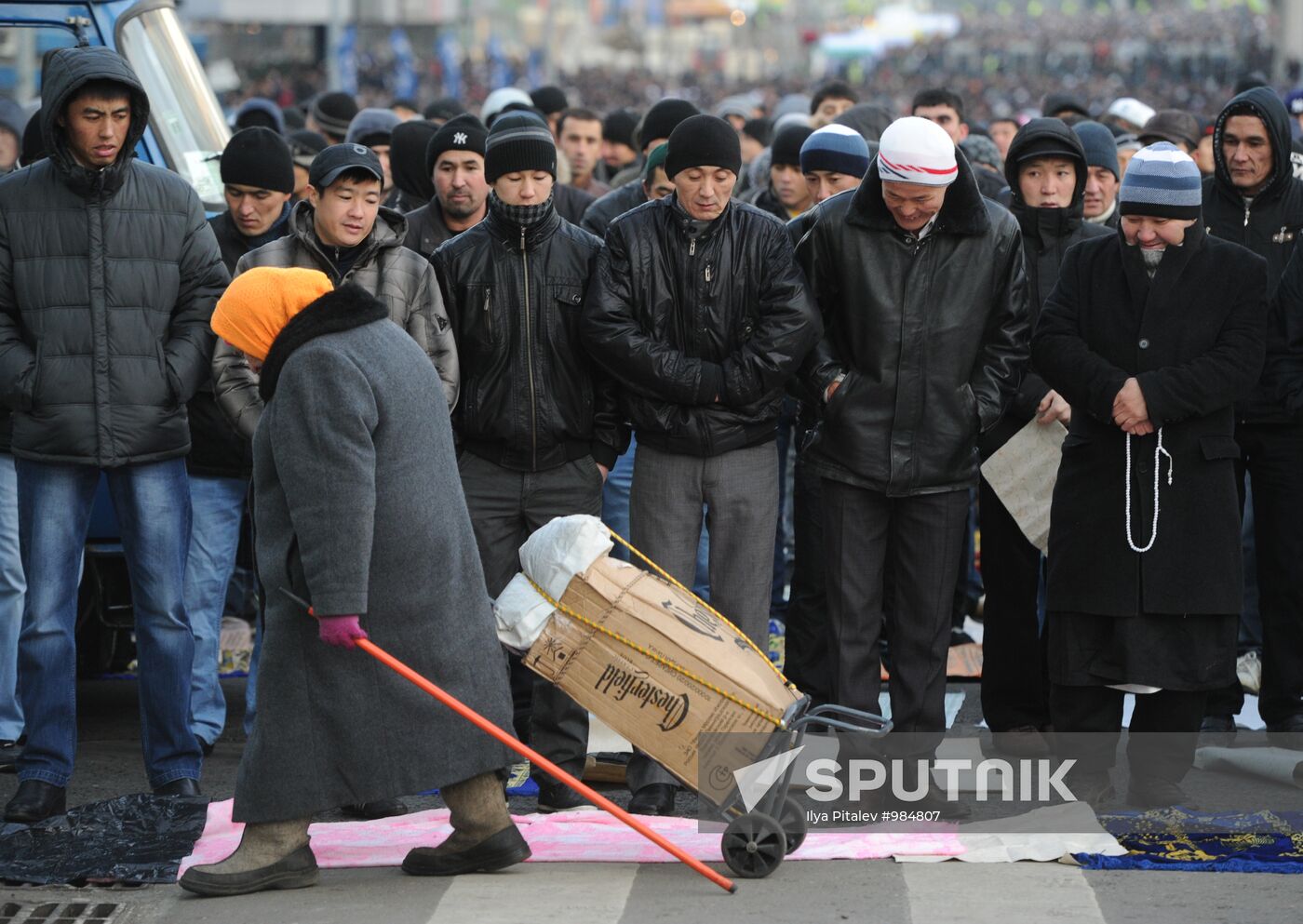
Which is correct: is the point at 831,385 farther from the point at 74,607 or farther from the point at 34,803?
the point at 34,803

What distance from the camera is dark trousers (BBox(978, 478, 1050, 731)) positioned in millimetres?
7512

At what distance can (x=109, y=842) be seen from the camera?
6281mm

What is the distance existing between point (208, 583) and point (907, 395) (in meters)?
2.66

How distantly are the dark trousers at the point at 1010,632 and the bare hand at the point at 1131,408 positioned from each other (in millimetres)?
944

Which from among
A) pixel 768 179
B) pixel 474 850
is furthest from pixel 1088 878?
pixel 768 179

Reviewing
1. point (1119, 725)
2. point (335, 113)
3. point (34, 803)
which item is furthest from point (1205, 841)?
point (335, 113)

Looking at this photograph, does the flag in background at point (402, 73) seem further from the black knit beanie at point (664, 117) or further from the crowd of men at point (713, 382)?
the crowd of men at point (713, 382)

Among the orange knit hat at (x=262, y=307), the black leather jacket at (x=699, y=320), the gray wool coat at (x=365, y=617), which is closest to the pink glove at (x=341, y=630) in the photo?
the gray wool coat at (x=365, y=617)

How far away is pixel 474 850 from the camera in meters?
5.86

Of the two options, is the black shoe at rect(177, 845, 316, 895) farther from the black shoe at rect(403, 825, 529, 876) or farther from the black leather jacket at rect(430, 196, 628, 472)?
the black leather jacket at rect(430, 196, 628, 472)

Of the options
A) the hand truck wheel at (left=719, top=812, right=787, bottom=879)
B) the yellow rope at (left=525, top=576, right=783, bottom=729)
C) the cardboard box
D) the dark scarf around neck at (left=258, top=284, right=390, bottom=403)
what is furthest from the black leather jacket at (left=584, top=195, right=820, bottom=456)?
the hand truck wheel at (left=719, top=812, right=787, bottom=879)

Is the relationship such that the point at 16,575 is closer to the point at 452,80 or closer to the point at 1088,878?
the point at 1088,878

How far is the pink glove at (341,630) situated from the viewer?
5504 mm

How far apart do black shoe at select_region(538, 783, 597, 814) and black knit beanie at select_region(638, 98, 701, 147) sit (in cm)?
408
